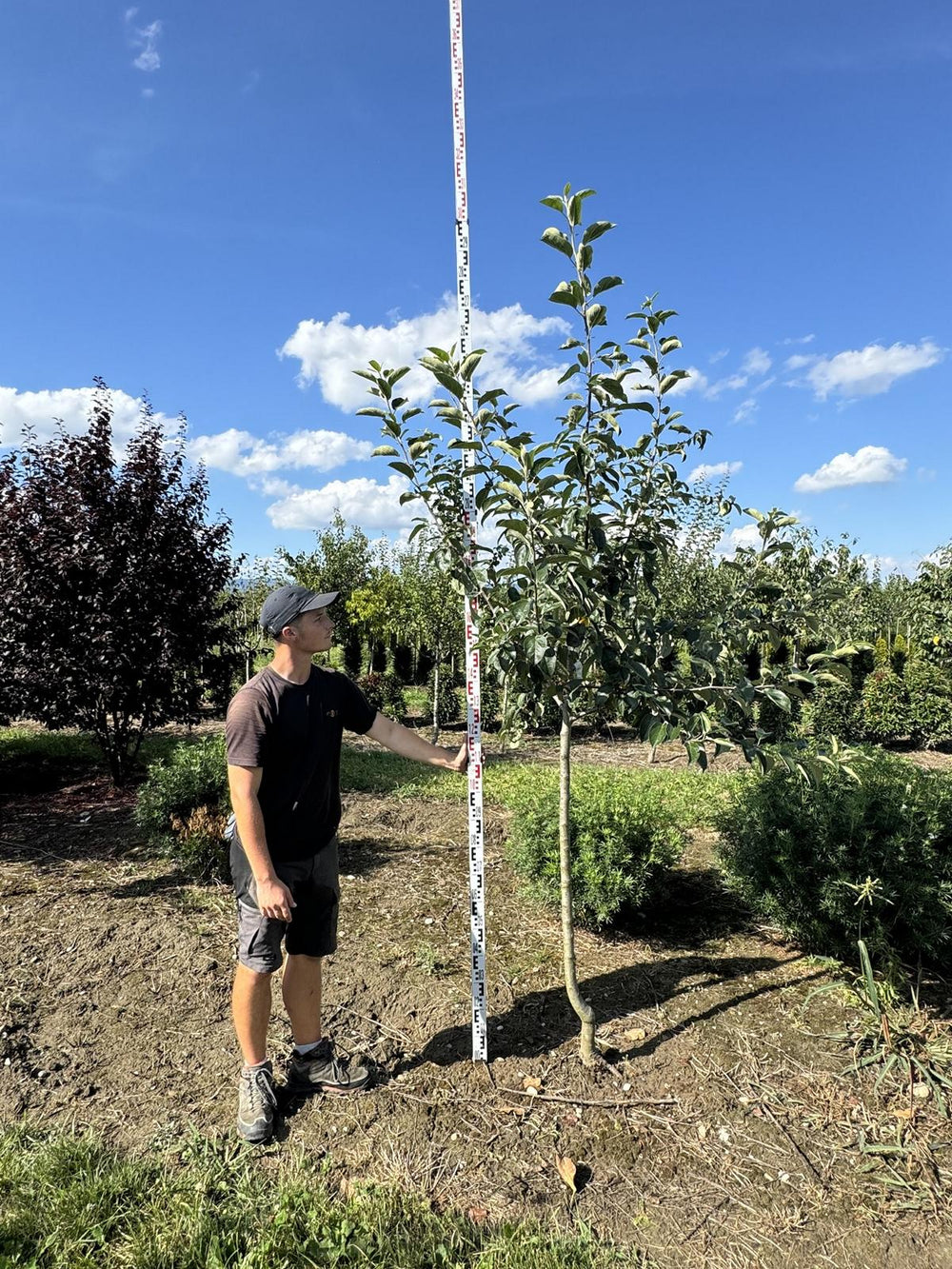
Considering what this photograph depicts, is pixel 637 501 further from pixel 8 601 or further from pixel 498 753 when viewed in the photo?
pixel 498 753

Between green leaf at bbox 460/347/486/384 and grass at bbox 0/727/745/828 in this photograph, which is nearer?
green leaf at bbox 460/347/486/384

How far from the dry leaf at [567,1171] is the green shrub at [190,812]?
11.0 ft

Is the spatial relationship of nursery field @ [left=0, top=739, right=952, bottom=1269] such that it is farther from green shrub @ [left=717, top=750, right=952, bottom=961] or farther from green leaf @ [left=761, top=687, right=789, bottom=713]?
green leaf @ [left=761, top=687, right=789, bottom=713]

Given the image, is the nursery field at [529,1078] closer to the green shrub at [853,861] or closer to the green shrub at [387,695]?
the green shrub at [853,861]

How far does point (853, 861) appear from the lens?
363 cm

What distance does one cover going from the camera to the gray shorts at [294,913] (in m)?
2.79

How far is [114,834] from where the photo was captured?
6.50m

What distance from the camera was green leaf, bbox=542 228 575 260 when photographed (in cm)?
243

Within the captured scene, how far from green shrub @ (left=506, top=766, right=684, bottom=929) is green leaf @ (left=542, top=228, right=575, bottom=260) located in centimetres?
303

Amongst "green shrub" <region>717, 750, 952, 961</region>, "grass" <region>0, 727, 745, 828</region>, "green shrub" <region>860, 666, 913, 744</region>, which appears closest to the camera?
"green shrub" <region>717, 750, 952, 961</region>

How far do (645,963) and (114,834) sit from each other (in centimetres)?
471

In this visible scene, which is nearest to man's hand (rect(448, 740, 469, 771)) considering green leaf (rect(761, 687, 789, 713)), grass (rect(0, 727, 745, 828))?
green leaf (rect(761, 687, 789, 713))

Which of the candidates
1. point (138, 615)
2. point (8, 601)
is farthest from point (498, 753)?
point (8, 601)

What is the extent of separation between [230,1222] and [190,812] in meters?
3.41
